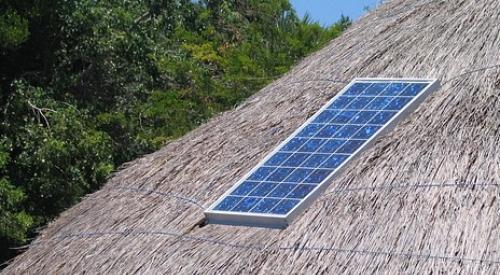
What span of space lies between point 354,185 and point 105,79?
8.09m

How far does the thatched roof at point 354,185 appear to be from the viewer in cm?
446

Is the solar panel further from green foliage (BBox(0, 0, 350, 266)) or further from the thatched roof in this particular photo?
green foliage (BBox(0, 0, 350, 266))

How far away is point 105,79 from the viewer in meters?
12.7

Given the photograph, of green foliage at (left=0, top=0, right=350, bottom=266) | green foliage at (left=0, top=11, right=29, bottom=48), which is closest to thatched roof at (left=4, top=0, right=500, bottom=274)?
green foliage at (left=0, top=11, right=29, bottom=48)

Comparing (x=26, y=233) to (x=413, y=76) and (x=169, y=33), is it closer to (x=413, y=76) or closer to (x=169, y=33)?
(x=169, y=33)

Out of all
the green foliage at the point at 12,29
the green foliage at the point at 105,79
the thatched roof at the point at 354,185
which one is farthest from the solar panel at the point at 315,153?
the green foliage at the point at 12,29

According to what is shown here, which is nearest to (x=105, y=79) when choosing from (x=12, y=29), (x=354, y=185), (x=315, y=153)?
(x=12, y=29)

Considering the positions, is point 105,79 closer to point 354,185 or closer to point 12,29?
point 12,29

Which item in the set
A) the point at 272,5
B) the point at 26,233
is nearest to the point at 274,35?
the point at 272,5

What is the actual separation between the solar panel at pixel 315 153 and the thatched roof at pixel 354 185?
0.23 feet

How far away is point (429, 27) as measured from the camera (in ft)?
20.2

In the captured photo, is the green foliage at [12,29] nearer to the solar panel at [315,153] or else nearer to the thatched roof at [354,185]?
the thatched roof at [354,185]

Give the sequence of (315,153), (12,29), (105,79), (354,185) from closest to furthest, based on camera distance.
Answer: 1. (354,185)
2. (315,153)
3. (12,29)
4. (105,79)

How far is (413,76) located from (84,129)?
639 centimetres
